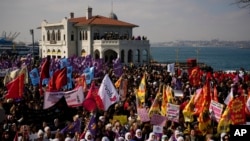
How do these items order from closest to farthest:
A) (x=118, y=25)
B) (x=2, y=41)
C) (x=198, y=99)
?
1. (x=198, y=99)
2. (x=118, y=25)
3. (x=2, y=41)

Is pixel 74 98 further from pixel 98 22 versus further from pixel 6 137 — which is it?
pixel 98 22

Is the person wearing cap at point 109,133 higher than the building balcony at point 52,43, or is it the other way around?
the building balcony at point 52,43

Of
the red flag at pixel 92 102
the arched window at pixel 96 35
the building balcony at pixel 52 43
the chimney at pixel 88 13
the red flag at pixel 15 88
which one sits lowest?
the red flag at pixel 92 102

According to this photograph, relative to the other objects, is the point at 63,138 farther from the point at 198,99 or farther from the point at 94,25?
the point at 94,25

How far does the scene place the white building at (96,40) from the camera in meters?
55.4

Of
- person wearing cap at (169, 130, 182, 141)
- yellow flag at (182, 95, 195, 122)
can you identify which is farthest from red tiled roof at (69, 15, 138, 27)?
person wearing cap at (169, 130, 182, 141)

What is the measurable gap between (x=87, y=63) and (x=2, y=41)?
86046 millimetres

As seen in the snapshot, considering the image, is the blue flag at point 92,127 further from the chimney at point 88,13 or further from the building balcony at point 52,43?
the chimney at point 88,13

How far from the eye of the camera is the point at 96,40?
57094 millimetres

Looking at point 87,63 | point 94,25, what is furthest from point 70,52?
point 87,63

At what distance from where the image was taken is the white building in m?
55.4

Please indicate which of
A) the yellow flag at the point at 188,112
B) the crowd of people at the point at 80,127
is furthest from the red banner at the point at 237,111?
the yellow flag at the point at 188,112

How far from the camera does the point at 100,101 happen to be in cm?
1419

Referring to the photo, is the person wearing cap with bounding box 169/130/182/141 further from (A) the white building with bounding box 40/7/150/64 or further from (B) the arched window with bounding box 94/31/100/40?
(B) the arched window with bounding box 94/31/100/40
